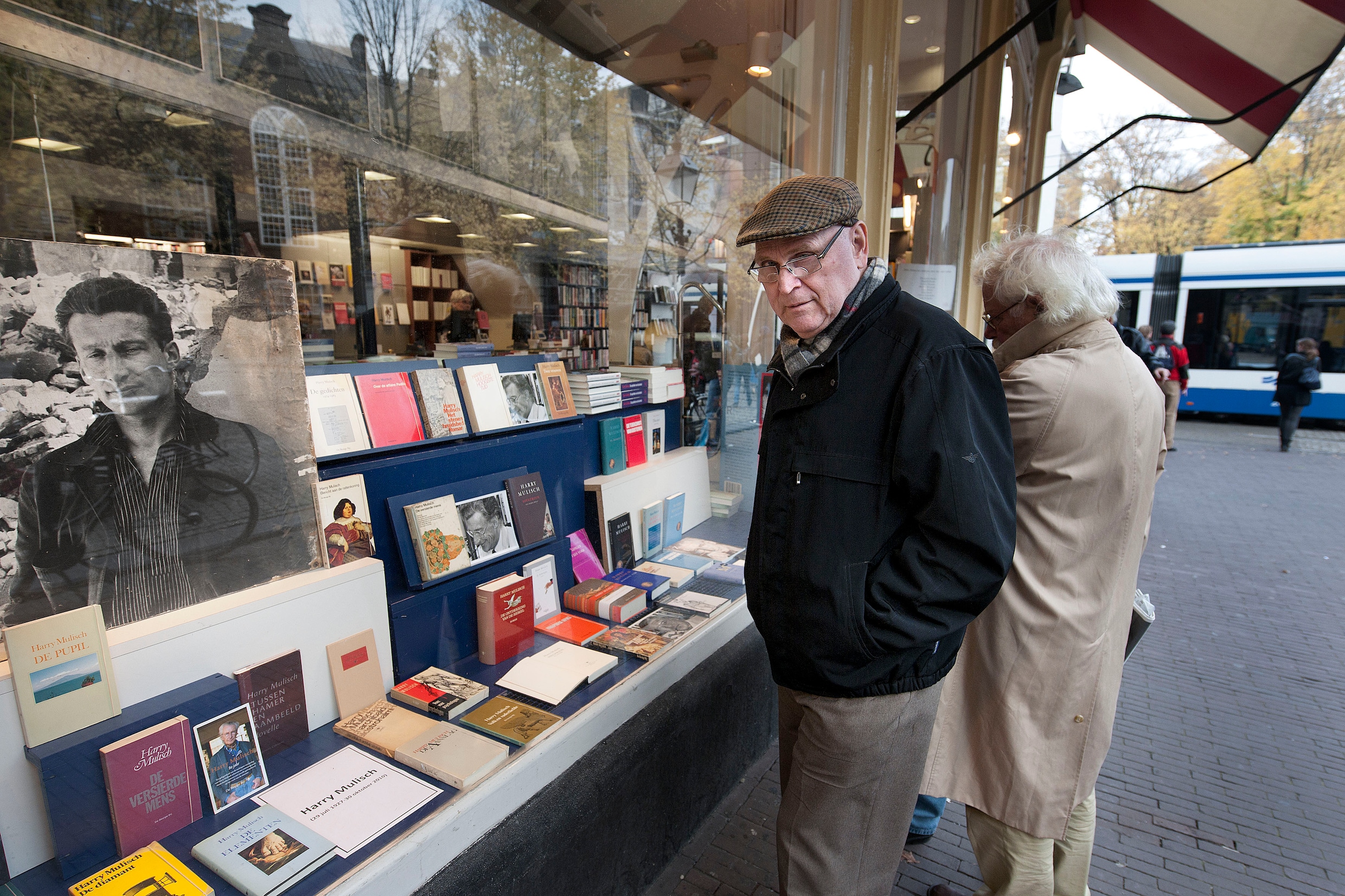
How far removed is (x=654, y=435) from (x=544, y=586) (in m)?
1.06

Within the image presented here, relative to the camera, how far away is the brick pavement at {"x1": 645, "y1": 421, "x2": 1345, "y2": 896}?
7.17 ft

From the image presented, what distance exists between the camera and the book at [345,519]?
1729mm

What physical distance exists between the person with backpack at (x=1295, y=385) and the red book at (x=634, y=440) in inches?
435

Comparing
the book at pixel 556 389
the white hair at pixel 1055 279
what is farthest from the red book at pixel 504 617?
the white hair at pixel 1055 279

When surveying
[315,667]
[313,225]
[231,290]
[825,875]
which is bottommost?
[825,875]

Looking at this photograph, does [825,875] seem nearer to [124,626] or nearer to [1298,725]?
[124,626]

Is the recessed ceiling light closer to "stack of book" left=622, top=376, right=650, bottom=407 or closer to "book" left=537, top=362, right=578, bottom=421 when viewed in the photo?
"book" left=537, top=362, right=578, bottom=421

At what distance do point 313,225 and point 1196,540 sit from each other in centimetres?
774

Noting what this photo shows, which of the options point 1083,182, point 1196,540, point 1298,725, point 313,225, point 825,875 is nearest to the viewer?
point 825,875

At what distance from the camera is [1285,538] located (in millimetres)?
5609

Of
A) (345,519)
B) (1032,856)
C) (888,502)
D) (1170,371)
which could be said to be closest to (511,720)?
(345,519)

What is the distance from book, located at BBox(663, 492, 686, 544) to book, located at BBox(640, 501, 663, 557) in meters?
0.03

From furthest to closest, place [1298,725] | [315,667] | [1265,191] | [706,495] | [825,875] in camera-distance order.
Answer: [1265,191] < [706,495] < [1298,725] < [315,667] < [825,875]

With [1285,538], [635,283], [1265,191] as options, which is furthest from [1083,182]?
[635,283]
